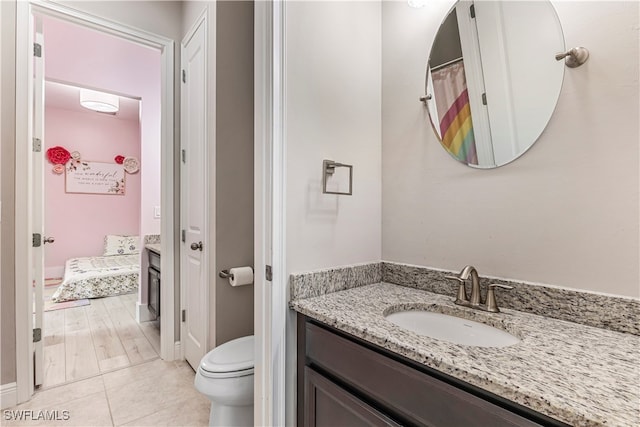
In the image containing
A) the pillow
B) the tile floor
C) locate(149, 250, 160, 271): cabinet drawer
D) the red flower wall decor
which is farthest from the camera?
the pillow

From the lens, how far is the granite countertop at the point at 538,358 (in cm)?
52

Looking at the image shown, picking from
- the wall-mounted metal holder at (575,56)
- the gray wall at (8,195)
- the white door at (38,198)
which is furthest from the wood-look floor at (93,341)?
the wall-mounted metal holder at (575,56)

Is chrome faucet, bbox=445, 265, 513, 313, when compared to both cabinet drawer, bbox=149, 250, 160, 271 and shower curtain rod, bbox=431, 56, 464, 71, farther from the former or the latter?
cabinet drawer, bbox=149, 250, 160, 271

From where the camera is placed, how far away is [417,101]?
1.34 meters

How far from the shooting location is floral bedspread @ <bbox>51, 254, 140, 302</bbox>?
11.9 feet

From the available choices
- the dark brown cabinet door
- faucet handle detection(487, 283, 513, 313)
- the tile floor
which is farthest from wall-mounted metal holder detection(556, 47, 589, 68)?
the tile floor

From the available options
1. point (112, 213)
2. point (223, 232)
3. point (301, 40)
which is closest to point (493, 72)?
point (301, 40)

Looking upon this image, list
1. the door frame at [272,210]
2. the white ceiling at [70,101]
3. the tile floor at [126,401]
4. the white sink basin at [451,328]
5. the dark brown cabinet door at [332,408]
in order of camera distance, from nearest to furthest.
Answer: the dark brown cabinet door at [332,408] → the white sink basin at [451,328] → the door frame at [272,210] → the tile floor at [126,401] → the white ceiling at [70,101]

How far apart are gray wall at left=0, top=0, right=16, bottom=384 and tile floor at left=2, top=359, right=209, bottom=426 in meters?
0.28

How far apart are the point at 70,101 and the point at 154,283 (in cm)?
349

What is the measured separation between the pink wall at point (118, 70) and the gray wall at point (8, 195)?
864mm

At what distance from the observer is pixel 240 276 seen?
1.67 metres

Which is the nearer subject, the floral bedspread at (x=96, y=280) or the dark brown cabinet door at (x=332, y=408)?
the dark brown cabinet door at (x=332, y=408)

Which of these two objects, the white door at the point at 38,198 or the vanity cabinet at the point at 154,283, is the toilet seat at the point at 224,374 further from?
the vanity cabinet at the point at 154,283
